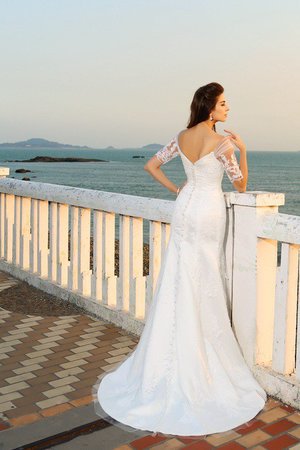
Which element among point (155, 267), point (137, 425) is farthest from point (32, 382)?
point (155, 267)

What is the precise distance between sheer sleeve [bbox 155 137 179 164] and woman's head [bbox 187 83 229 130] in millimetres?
351

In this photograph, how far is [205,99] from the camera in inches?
158

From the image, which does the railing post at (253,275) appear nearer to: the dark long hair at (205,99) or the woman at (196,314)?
the woman at (196,314)

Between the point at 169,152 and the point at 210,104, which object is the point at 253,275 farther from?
the point at 210,104

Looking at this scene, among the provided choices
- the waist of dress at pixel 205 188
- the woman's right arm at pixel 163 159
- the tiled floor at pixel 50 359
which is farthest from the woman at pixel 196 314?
the tiled floor at pixel 50 359

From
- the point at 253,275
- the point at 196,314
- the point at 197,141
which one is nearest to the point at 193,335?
the point at 196,314

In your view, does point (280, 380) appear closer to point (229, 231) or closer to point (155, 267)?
point (229, 231)

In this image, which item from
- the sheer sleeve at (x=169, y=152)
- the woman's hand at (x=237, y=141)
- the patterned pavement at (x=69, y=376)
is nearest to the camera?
the patterned pavement at (x=69, y=376)

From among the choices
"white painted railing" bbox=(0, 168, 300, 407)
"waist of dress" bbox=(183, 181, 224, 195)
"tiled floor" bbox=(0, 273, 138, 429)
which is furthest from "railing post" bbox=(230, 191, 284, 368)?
"tiled floor" bbox=(0, 273, 138, 429)

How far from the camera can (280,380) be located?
4.04m

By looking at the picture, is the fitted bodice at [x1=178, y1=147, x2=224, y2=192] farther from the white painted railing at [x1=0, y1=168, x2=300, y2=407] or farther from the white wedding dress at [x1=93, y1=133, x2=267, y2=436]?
the white painted railing at [x1=0, y1=168, x2=300, y2=407]

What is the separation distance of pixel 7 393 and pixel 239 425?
1.57 metres

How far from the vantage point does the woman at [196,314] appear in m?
3.88

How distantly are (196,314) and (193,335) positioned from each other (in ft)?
0.46
